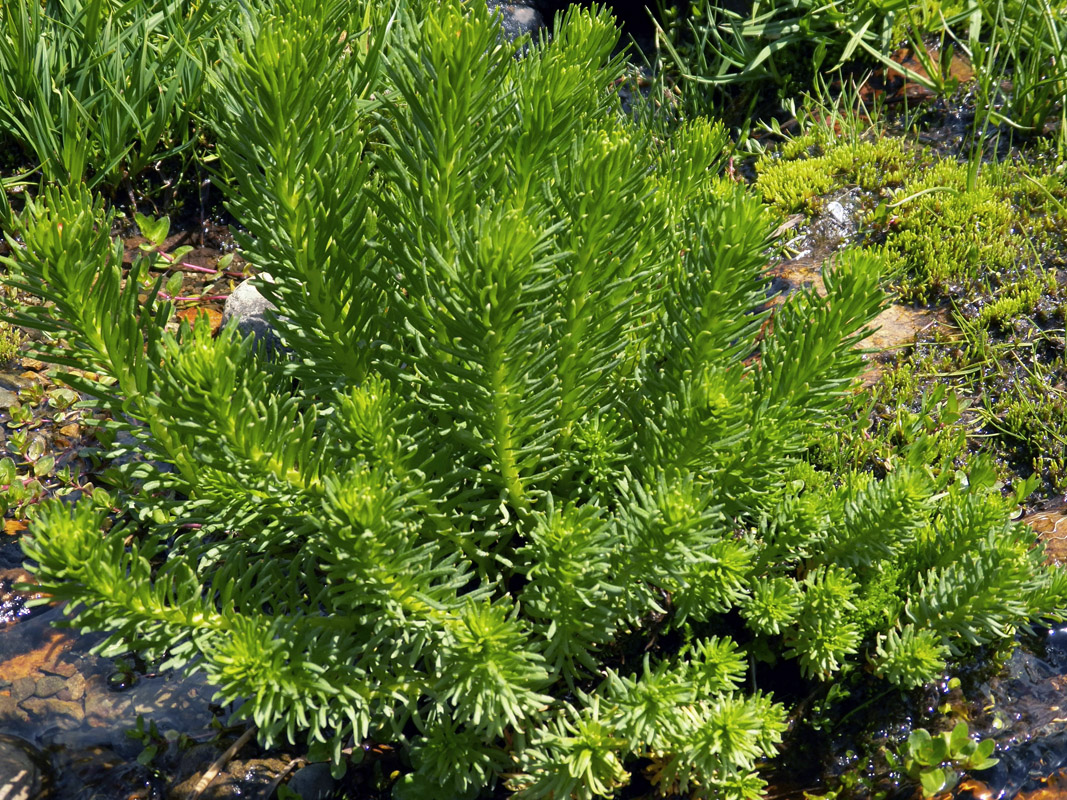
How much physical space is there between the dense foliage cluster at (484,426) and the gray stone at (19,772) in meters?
0.98

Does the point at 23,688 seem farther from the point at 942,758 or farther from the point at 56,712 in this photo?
the point at 942,758

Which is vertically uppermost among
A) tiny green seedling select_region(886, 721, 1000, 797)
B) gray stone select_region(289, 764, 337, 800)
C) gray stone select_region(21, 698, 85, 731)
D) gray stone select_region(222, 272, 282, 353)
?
gray stone select_region(222, 272, 282, 353)

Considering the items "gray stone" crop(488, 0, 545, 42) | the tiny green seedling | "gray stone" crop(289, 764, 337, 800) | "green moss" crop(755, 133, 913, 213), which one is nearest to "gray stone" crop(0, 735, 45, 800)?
"gray stone" crop(289, 764, 337, 800)

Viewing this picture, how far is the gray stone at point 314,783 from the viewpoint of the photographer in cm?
284

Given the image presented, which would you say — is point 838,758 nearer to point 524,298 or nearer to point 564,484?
point 564,484

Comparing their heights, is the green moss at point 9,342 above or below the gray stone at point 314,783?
above

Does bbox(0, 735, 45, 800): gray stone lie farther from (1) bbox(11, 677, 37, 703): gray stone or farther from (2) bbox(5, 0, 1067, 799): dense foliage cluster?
(2) bbox(5, 0, 1067, 799): dense foliage cluster

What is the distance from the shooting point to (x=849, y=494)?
2.71m

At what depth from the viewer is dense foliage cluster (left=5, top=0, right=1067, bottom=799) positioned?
2.03 meters

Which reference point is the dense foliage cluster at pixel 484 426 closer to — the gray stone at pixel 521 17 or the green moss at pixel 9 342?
the green moss at pixel 9 342

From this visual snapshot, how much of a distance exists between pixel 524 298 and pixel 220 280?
2905 mm

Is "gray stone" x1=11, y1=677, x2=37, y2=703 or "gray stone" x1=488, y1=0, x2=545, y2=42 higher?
"gray stone" x1=488, y1=0, x2=545, y2=42

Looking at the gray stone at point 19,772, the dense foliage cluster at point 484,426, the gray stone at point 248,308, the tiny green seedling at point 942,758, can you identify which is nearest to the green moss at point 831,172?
the dense foliage cluster at point 484,426

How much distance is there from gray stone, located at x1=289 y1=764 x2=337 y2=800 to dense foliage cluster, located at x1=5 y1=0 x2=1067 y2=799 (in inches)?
10.5
